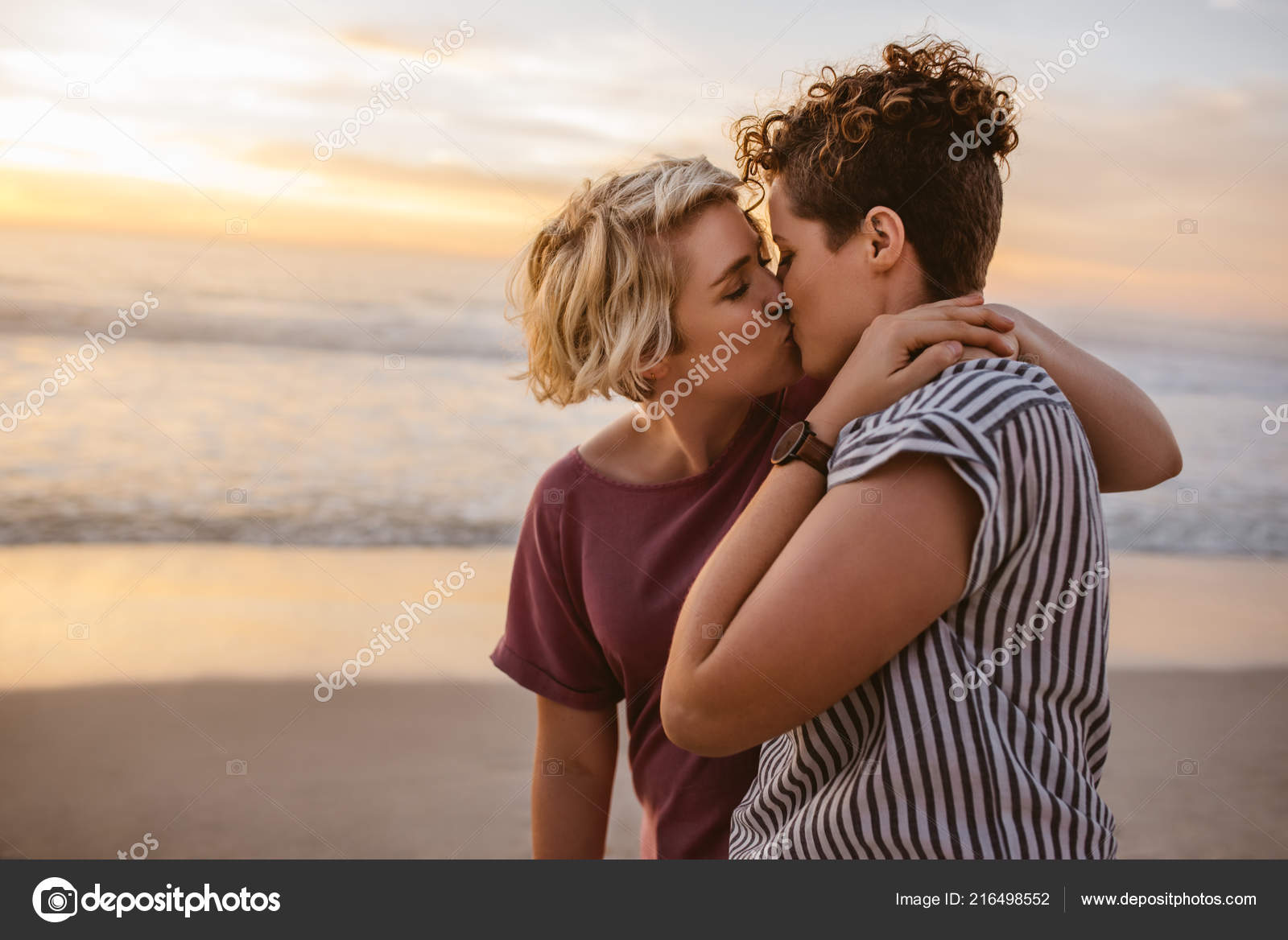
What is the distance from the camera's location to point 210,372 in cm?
1145

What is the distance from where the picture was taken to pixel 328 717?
493cm

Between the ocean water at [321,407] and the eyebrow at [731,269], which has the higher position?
the eyebrow at [731,269]

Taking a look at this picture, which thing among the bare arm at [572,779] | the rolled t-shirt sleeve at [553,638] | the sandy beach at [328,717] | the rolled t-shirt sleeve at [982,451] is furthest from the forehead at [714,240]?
the sandy beach at [328,717]

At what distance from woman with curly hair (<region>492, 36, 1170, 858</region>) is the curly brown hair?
0.67ft

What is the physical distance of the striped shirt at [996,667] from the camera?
1.30 m

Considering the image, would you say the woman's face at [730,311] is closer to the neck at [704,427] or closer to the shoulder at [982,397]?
the neck at [704,427]

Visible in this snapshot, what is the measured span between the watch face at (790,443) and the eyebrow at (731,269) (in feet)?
2.20

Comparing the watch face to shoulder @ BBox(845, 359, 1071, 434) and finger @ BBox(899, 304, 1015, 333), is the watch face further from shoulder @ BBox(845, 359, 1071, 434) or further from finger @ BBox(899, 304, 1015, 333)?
finger @ BBox(899, 304, 1015, 333)

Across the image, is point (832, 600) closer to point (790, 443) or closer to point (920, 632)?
point (920, 632)

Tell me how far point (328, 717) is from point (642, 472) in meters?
3.30

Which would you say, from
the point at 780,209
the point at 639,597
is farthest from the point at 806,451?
the point at 639,597

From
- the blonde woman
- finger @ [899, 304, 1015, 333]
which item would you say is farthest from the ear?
the blonde woman

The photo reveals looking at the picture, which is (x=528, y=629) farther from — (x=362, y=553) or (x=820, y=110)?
(x=362, y=553)
